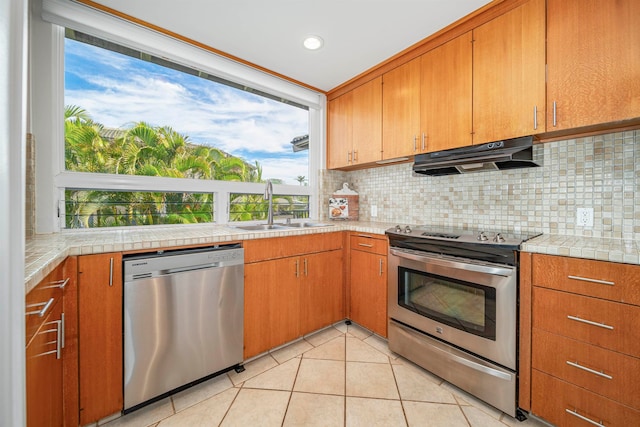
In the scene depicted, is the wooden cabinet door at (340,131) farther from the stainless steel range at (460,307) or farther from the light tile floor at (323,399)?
the light tile floor at (323,399)

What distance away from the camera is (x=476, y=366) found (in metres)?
1.58

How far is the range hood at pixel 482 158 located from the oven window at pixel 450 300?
31.8 inches

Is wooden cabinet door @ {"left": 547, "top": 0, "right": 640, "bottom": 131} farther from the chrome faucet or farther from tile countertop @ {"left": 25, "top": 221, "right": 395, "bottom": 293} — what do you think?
the chrome faucet

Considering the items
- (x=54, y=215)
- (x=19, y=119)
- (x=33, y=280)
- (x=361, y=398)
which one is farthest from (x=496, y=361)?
(x=54, y=215)

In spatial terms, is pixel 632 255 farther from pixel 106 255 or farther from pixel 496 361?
pixel 106 255

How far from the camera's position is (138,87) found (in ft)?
6.64

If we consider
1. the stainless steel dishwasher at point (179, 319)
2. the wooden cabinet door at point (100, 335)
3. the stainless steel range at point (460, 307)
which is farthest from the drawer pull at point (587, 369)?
the wooden cabinet door at point (100, 335)

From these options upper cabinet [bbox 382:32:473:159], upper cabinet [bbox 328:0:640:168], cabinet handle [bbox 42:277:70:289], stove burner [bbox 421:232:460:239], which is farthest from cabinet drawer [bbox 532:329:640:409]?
cabinet handle [bbox 42:277:70:289]

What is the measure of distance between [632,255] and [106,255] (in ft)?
7.87

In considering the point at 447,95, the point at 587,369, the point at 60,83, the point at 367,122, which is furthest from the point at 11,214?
the point at 367,122

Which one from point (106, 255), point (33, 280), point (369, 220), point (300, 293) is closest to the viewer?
point (33, 280)

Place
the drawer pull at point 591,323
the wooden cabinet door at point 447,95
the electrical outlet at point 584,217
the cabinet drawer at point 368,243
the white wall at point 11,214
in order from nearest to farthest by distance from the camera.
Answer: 1. the white wall at point 11,214
2. the drawer pull at point 591,323
3. the electrical outlet at point 584,217
4. the wooden cabinet door at point 447,95
5. the cabinet drawer at point 368,243

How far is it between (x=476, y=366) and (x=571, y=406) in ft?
1.33

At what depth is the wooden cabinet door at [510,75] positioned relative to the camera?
5.19 ft
